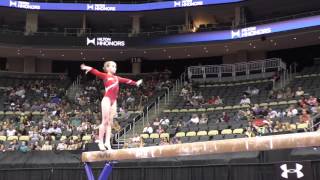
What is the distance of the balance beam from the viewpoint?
6684 mm

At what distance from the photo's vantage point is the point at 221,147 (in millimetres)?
7453

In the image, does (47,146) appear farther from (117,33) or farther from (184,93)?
(117,33)

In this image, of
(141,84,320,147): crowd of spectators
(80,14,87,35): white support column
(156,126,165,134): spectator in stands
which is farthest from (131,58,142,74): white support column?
(156,126,165,134): spectator in stands

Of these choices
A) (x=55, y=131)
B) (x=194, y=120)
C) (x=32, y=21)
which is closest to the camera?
(x=194, y=120)

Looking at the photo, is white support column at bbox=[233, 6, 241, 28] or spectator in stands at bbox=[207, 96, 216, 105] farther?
white support column at bbox=[233, 6, 241, 28]

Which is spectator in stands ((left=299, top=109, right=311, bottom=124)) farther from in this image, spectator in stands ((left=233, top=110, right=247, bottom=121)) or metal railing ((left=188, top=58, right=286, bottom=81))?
metal railing ((left=188, top=58, right=286, bottom=81))

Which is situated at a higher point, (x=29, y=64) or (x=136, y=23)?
(x=136, y=23)

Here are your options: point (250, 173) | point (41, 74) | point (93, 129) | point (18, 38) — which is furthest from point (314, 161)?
point (41, 74)

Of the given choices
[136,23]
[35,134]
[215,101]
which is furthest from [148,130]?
[136,23]

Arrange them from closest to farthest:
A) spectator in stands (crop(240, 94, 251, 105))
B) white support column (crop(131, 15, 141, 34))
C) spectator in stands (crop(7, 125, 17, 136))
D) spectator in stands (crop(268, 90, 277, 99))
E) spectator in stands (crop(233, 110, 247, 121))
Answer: spectator in stands (crop(233, 110, 247, 121)), spectator in stands (crop(7, 125, 17, 136)), spectator in stands (crop(268, 90, 277, 99)), spectator in stands (crop(240, 94, 251, 105)), white support column (crop(131, 15, 141, 34))

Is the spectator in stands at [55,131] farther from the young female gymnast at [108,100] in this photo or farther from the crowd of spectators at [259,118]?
the young female gymnast at [108,100]

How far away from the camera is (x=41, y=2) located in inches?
1118

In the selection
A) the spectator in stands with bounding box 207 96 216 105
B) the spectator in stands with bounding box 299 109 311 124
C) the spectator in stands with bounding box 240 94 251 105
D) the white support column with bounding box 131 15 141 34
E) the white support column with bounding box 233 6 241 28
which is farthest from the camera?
the white support column with bounding box 131 15 141 34

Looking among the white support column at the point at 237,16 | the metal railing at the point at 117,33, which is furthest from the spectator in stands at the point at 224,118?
the white support column at the point at 237,16
